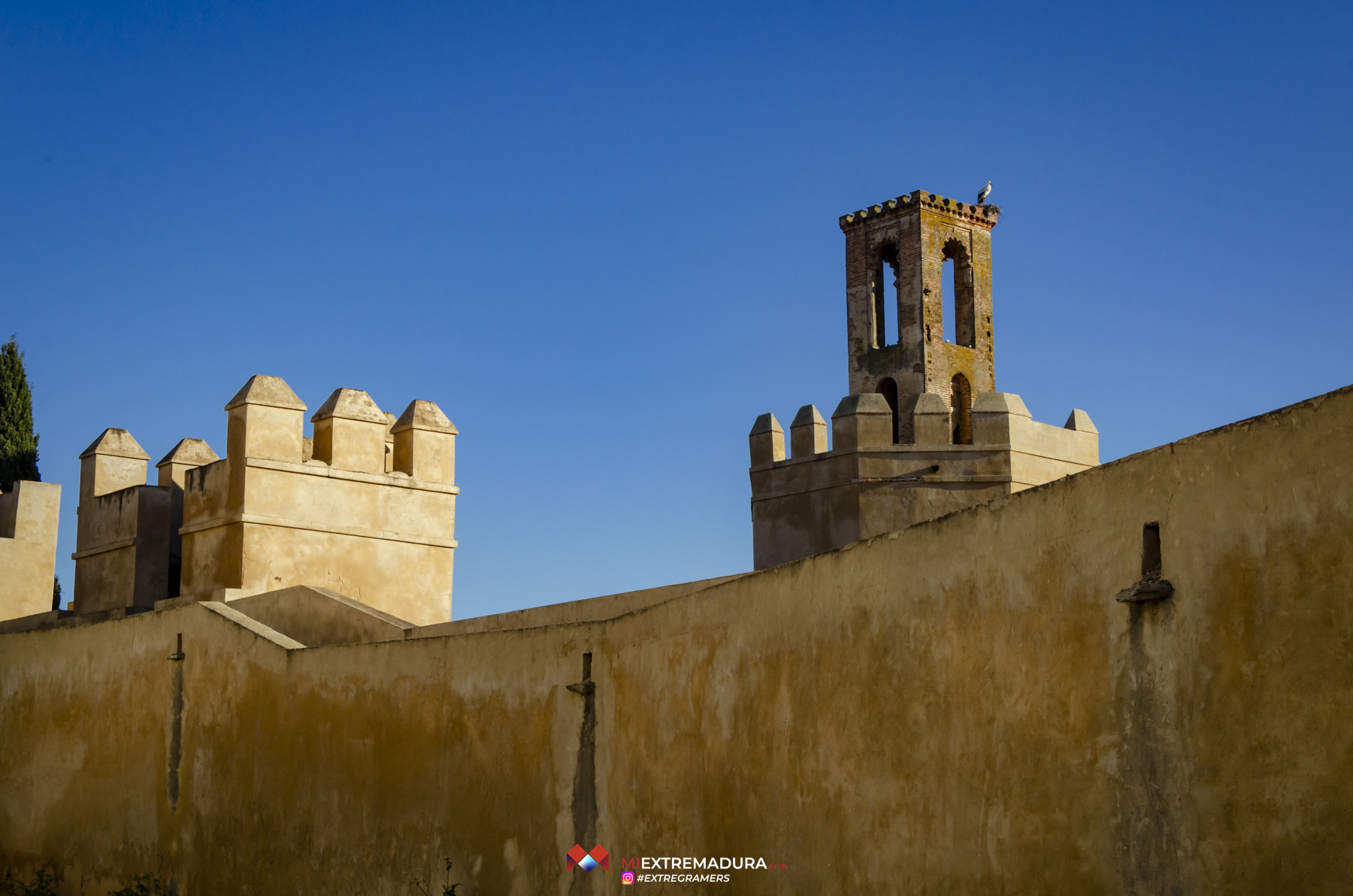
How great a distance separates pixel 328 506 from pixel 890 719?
10.7m

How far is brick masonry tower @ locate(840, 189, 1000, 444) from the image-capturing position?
29.9m

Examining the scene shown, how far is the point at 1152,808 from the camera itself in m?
4.52

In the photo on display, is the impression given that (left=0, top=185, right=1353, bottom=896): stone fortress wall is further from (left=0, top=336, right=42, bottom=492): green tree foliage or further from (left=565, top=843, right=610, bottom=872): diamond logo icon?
(left=0, top=336, right=42, bottom=492): green tree foliage

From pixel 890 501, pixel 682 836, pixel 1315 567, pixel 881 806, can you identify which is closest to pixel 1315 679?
pixel 1315 567

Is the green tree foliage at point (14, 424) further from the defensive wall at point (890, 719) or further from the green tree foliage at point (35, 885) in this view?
the defensive wall at point (890, 719)

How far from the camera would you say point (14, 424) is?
24078 millimetres

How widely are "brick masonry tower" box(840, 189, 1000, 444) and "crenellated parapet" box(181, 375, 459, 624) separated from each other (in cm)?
1488

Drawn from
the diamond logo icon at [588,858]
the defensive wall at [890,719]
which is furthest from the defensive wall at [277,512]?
the diamond logo icon at [588,858]

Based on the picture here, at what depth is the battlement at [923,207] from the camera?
3075 cm

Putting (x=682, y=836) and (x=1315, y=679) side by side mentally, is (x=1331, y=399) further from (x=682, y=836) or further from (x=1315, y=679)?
(x=682, y=836)

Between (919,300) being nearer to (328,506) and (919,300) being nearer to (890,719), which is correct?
(328,506)

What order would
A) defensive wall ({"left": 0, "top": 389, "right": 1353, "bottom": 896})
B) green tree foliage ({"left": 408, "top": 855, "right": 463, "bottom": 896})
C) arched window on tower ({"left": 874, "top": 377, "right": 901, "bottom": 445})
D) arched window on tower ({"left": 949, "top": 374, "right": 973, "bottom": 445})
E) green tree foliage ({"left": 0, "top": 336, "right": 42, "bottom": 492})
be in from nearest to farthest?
defensive wall ({"left": 0, "top": 389, "right": 1353, "bottom": 896}), green tree foliage ({"left": 408, "top": 855, "right": 463, "bottom": 896}), green tree foliage ({"left": 0, "top": 336, "right": 42, "bottom": 492}), arched window on tower ({"left": 874, "top": 377, "right": 901, "bottom": 445}), arched window on tower ({"left": 949, "top": 374, "right": 973, "bottom": 445})

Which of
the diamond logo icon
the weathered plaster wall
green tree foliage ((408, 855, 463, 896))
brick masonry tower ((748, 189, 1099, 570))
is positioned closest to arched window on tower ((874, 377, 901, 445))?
brick masonry tower ((748, 189, 1099, 570))

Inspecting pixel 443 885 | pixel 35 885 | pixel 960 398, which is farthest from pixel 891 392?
pixel 443 885
